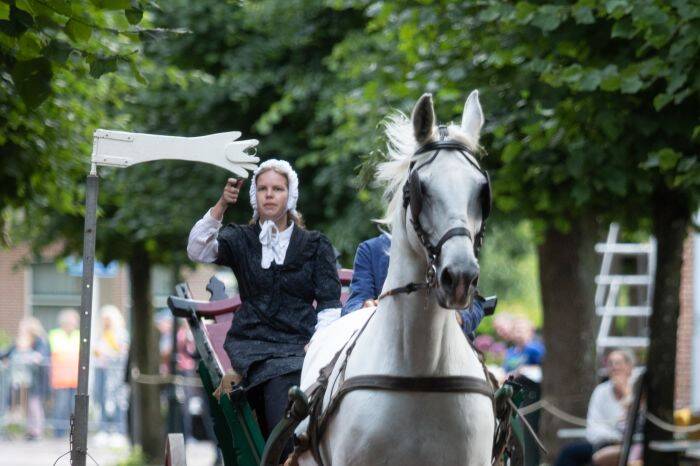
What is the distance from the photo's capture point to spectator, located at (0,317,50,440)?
910 inches

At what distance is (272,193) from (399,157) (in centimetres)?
146

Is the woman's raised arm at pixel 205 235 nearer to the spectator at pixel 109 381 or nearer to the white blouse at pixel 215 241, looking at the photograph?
the white blouse at pixel 215 241

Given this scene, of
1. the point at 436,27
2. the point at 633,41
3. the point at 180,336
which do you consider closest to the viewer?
the point at 633,41

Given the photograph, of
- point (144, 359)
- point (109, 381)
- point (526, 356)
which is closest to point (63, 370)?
point (109, 381)

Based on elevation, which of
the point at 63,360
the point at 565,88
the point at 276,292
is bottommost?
the point at 63,360

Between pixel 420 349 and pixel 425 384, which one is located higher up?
pixel 420 349

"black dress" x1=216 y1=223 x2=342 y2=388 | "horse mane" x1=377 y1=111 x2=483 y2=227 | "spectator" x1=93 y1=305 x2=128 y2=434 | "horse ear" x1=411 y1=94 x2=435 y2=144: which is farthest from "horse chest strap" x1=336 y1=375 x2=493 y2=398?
"spectator" x1=93 y1=305 x2=128 y2=434

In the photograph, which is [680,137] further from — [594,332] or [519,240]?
[519,240]

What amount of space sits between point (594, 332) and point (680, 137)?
428 centimetres

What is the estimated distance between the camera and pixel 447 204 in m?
5.46

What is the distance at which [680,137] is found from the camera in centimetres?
1090

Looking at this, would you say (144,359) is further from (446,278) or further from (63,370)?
(446,278)

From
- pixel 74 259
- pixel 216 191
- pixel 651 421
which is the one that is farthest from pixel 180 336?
pixel 651 421

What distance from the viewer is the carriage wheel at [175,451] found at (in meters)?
7.82
